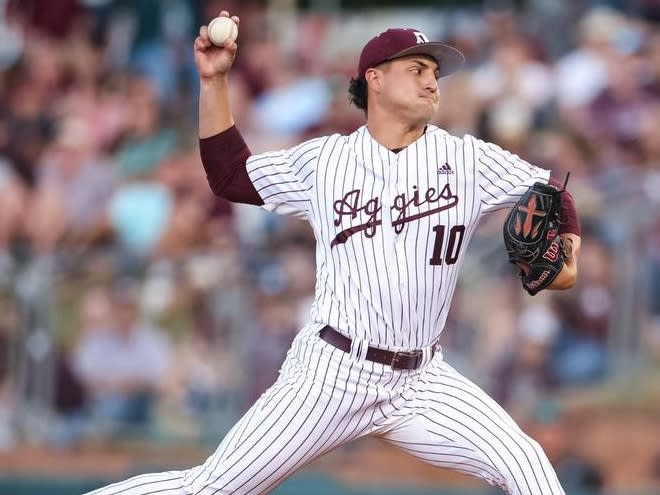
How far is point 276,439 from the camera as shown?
400 centimetres

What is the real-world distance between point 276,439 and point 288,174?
885 mm

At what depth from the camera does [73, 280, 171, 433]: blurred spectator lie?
7270mm

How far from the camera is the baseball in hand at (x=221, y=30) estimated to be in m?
4.15

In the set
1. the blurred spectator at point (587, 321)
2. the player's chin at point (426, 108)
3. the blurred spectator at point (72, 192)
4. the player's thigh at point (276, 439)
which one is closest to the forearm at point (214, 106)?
the player's chin at point (426, 108)

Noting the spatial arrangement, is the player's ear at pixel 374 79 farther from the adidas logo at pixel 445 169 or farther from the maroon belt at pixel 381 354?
the maroon belt at pixel 381 354

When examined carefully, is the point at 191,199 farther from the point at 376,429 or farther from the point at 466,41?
the point at 376,429

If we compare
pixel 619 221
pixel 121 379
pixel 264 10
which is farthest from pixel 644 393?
pixel 264 10

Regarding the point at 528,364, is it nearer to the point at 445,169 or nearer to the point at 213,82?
the point at 445,169

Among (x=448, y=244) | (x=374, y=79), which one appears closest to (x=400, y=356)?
(x=448, y=244)

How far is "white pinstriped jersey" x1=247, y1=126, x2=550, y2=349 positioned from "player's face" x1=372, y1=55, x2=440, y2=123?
0.11m

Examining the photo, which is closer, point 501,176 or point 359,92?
point 501,176

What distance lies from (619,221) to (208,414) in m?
2.49

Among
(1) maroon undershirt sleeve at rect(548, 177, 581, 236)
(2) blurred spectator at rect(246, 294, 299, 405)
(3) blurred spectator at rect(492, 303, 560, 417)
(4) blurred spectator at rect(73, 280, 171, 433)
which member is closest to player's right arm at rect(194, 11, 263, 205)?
(1) maroon undershirt sleeve at rect(548, 177, 581, 236)

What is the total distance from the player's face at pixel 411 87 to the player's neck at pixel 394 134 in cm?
5
